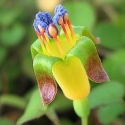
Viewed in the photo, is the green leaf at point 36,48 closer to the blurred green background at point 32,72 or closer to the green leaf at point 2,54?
the blurred green background at point 32,72

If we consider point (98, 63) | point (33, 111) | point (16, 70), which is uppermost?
point (98, 63)

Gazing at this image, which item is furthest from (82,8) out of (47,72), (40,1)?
(47,72)

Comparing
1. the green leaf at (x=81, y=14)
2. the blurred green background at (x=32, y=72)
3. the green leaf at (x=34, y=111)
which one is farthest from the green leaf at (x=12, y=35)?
the green leaf at (x=34, y=111)

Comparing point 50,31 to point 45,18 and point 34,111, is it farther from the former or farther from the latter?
point 34,111

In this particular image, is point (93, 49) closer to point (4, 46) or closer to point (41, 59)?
point (41, 59)

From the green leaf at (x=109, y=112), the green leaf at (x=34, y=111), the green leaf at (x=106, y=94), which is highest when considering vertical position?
the green leaf at (x=34, y=111)

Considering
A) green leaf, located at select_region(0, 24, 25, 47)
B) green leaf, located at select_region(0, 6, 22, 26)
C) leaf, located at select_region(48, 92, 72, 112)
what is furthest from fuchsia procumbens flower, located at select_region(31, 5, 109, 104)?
green leaf, located at select_region(0, 6, 22, 26)
